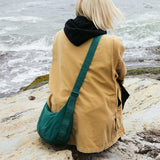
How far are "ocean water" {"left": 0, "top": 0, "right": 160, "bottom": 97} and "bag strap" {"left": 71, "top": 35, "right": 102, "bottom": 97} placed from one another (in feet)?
28.5

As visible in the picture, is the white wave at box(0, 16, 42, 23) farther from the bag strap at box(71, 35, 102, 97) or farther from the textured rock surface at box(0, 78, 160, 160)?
the bag strap at box(71, 35, 102, 97)

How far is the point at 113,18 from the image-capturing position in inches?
116

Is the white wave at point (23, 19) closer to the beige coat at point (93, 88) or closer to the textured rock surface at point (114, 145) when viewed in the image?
the textured rock surface at point (114, 145)

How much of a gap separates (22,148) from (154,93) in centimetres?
372

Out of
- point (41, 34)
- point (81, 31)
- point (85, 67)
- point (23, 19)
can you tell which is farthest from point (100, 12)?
point (23, 19)

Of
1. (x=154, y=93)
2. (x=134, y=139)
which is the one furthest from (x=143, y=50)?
(x=134, y=139)

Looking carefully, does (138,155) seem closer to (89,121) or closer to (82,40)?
(89,121)

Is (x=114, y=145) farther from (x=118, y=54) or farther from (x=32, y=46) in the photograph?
(x=32, y=46)

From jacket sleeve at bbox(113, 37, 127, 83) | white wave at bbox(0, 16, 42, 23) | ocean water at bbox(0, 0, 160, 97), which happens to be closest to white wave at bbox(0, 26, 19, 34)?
ocean water at bbox(0, 0, 160, 97)

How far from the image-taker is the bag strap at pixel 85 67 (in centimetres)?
291

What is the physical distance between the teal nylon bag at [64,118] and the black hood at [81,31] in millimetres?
84

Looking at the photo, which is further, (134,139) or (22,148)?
(134,139)

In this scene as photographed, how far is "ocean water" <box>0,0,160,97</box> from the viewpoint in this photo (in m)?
13.7

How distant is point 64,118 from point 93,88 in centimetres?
55
